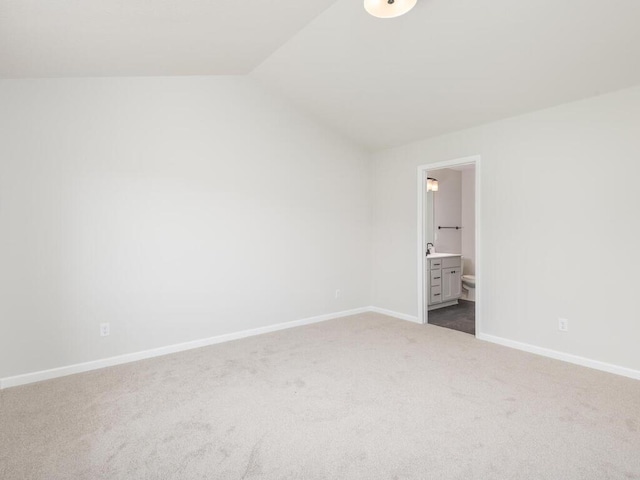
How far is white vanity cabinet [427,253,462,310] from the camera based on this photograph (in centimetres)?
497

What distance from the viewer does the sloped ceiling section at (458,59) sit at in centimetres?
230

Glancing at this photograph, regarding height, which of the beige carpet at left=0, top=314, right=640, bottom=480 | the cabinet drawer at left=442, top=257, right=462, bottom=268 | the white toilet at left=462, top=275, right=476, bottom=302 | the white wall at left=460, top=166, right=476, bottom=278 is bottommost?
the beige carpet at left=0, top=314, right=640, bottom=480

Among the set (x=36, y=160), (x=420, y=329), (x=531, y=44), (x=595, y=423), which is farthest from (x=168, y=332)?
(x=531, y=44)

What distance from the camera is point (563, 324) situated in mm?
3143

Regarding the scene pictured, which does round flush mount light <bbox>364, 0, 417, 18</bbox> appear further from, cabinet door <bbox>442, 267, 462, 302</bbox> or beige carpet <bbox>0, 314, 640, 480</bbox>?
cabinet door <bbox>442, 267, 462, 302</bbox>

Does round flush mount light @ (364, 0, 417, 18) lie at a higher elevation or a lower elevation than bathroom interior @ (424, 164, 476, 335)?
higher

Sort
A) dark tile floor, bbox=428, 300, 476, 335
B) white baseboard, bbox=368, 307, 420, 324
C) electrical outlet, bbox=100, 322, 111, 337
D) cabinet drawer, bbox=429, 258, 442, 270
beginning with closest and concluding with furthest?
electrical outlet, bbox=100, 322, 111, 337
dark tile floor, bbox=428, 300, 476, 335
white baseboard, bbox=368, 307, 420, 324
cabinet drawer, bbox=429, 258, 442, 270

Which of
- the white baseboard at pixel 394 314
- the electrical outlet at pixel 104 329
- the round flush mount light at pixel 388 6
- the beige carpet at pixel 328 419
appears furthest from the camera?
the white baseboard at pixel 394 314

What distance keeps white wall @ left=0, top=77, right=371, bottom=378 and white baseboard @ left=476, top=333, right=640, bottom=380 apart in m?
1.98

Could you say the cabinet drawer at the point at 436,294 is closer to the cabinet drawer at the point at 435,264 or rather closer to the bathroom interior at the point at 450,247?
the bathroom interior at the point at 450,247

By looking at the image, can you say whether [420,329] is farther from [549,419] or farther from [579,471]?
[579,471]

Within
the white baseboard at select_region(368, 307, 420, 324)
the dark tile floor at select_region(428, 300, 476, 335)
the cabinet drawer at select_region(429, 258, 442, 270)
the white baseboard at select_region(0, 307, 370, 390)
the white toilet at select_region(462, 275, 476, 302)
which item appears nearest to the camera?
the white baseboard at select_region(0, 307, 370, 390)

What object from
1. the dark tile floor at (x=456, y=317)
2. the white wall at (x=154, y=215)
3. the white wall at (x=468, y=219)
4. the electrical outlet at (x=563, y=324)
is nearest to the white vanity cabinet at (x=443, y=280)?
the dark tile floor at (x=456, y=317)

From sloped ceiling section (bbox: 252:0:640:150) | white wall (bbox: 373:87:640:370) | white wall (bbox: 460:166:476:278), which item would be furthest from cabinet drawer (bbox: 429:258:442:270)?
sloped ceiling section (bbox: 252:0:640:150)
